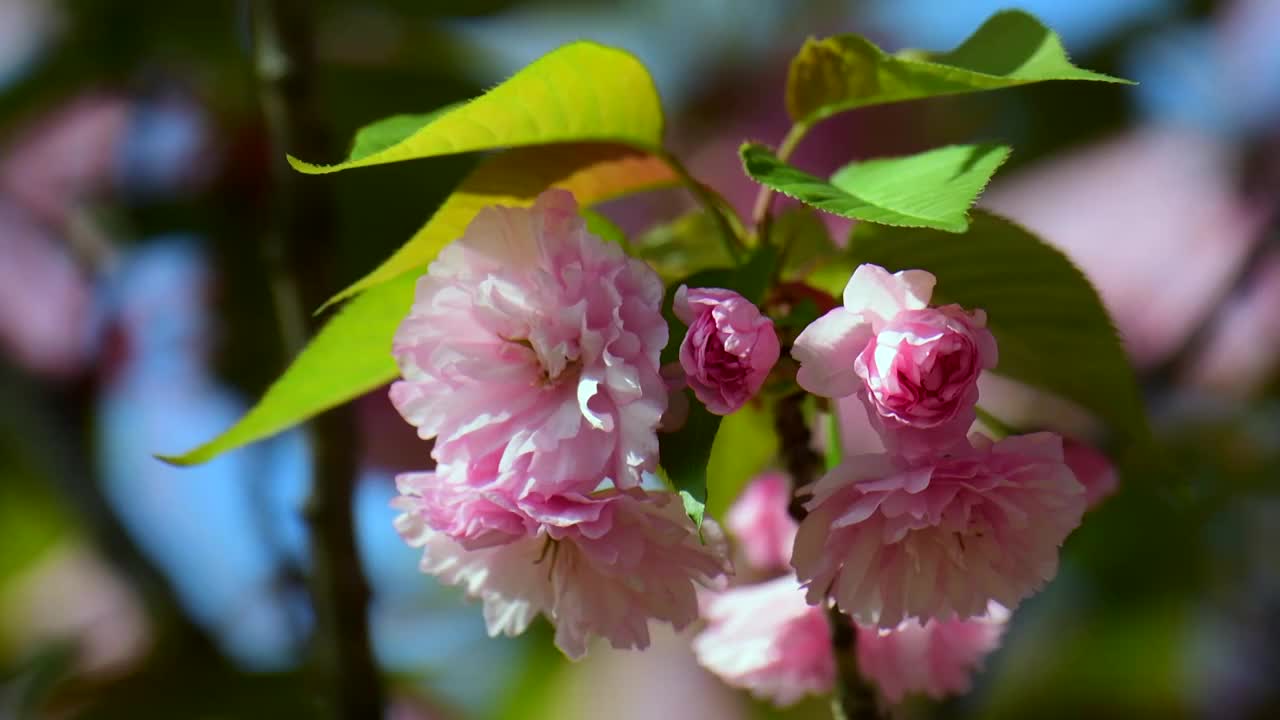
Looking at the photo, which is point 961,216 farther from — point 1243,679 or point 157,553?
point 1243,679

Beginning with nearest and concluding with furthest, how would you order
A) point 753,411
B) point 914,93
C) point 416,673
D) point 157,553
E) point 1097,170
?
point 914,93
point 753,411
point 157,553
point 416,673
point 1097,170

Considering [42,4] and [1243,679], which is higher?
[42,4]

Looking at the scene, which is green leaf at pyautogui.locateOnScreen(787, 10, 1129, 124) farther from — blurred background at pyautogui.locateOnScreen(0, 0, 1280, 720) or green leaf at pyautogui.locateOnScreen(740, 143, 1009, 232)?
blurred background at pyautogui.locateOnScreen(0, 0, 1280, 720)

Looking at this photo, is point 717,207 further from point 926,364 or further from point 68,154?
Answer: point 68,154

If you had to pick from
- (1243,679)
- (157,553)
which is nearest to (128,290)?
(157,553)

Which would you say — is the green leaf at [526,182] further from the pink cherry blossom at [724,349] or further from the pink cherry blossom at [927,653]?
the pink cherry blossom at [927,653]

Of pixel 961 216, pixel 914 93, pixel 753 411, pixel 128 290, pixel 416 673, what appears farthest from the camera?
pixel 416 673
